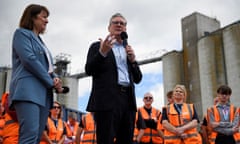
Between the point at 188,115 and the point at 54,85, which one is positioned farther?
the point at 188,115

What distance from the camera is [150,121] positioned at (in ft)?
25.1

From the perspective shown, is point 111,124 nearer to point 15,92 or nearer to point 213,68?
point 15,92

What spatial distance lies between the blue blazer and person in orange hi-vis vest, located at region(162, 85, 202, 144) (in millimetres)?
3341

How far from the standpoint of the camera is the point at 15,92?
10.4 feet

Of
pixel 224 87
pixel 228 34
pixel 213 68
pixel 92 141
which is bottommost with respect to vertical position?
pixel 92 141

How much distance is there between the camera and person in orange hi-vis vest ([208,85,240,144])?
629cm

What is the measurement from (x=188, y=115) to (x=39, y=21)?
3690 mm

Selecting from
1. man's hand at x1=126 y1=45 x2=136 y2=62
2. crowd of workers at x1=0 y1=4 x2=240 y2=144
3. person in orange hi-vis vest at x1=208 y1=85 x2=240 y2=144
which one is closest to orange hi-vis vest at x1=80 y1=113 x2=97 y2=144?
person in orange hi-vis vest at x1=208 y1=85 x2=240 y2=144

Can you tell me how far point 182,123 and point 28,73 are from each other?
145 inches

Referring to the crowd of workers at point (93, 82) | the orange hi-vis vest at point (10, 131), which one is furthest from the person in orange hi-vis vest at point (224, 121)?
the orange hi-vis vest at point (10, 131)

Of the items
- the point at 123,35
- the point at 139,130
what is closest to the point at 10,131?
the point at 139,130

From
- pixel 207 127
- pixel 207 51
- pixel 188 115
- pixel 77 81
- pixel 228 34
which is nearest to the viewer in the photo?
pixel 188 115

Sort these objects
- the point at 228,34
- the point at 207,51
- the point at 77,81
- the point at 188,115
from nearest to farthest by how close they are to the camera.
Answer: the point at 188,115
the point at 228,34
the point at 207,51
the point at 77,81

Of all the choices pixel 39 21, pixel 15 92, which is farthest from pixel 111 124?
pixel 39 21
